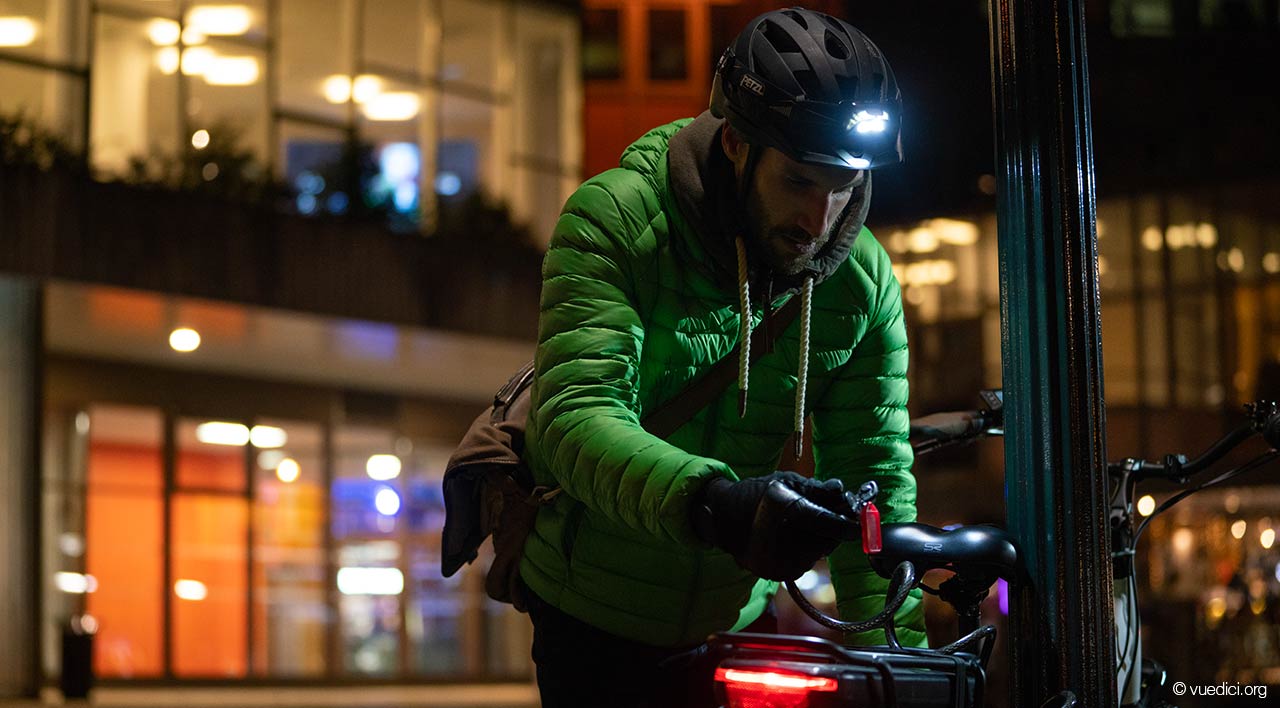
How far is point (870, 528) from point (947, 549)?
15.9 inches

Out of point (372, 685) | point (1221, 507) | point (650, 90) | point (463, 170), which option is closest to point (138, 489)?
point (372, 685)

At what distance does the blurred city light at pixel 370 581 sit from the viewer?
26672 millimetres

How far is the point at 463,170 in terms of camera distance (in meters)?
25.1

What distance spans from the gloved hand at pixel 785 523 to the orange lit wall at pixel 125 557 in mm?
22679

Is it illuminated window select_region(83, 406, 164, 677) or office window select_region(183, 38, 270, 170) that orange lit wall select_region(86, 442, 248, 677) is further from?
office window select_region(183, 38, 270, 170)

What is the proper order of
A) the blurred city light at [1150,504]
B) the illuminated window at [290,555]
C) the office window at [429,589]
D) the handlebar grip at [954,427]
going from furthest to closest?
the office window at [429,589], the illuminated window at [290,555], the blurred city light at [1150,504], the handlebar grip at [954,427]

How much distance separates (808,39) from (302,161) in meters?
20.6

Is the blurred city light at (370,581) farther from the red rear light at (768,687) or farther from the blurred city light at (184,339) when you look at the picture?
the red rear light at (768,687)

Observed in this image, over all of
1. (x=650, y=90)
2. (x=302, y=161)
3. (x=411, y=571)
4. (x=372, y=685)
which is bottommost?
(x=372, y=685)

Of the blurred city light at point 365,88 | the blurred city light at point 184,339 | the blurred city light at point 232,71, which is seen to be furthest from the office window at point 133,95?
the blurred city light at point 365,88

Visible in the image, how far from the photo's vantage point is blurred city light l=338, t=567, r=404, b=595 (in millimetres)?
26672

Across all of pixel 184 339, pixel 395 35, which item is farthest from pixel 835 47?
pixel 395 35

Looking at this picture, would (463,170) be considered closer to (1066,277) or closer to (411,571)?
(411,571)

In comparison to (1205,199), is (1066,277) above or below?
below
